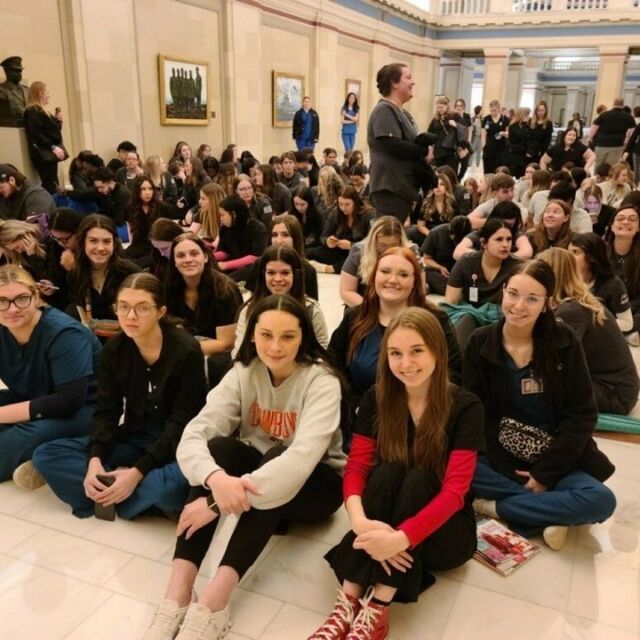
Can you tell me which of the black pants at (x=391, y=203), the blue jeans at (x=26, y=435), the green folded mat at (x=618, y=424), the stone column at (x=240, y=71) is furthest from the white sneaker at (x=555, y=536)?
the stone column at (x=240, y=71)

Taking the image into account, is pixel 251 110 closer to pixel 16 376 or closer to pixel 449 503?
pixel 16 376

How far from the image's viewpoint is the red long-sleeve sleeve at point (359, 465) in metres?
2.24

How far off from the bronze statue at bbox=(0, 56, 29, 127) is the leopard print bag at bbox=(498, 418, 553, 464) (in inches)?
266

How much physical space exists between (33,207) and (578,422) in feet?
16.8

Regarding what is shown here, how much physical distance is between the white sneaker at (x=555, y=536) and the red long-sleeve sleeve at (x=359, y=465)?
0.84m

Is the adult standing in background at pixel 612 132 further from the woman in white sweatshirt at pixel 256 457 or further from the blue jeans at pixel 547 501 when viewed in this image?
the woman in white sweatshirt at pixel 256 457

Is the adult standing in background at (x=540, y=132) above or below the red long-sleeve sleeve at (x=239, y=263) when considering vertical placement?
above

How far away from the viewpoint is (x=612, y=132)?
34.8ft

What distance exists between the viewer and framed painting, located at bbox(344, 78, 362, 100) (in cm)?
1605

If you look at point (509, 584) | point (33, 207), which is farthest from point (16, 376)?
point (33, 207)

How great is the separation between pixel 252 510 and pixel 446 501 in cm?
69

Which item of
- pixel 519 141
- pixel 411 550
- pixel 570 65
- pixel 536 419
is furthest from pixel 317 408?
pixel 570 65

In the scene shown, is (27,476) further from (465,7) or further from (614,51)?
(465,7)

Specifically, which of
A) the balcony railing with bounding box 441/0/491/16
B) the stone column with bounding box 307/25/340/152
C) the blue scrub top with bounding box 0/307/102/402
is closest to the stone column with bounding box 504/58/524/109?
the balcony railing with bounding box 441/0/491/16
